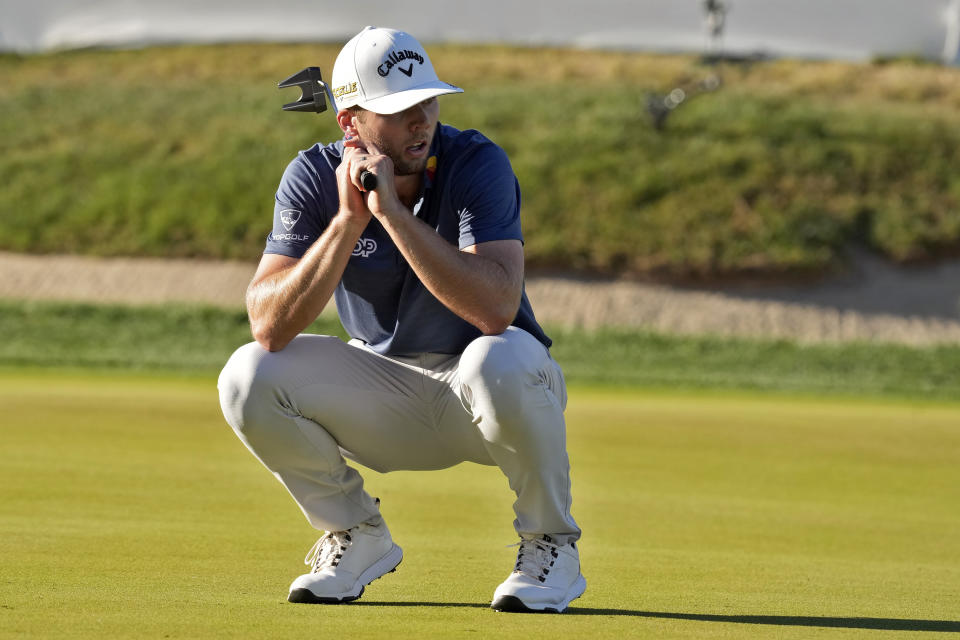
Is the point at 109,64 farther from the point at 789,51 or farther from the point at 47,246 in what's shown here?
the point at 789,51

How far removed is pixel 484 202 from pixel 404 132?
0.28m

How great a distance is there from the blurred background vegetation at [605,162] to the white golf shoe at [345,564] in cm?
1615

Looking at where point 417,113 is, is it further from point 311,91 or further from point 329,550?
point 329,550

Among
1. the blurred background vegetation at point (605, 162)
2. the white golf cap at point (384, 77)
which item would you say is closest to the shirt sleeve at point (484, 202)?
the white golf cap at point (384, 77)

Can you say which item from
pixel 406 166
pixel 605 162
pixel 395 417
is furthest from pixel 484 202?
pixel 605 162

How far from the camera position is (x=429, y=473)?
6.10 meters

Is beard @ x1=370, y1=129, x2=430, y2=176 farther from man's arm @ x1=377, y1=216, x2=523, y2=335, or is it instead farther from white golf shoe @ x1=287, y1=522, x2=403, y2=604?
white golf shoe @ x1=287, y1=522, x2=403, y2=604

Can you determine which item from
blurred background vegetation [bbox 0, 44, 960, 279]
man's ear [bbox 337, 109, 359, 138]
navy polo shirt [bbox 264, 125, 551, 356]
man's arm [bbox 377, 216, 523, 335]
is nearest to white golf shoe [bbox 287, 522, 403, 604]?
navy polo shirt [bbox 264, 125, 551, 356]

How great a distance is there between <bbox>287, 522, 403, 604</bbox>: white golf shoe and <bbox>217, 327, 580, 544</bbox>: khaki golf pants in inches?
1.7

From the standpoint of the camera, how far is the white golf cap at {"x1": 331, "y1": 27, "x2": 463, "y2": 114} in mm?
3422

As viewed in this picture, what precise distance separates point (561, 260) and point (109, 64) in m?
14.5

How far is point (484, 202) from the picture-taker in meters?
3.48

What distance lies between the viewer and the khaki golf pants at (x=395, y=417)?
10.9ft

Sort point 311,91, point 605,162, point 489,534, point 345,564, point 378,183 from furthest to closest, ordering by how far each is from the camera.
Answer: point 605,162
point 489,534
point 311,91
point 345,564
point 378,183
